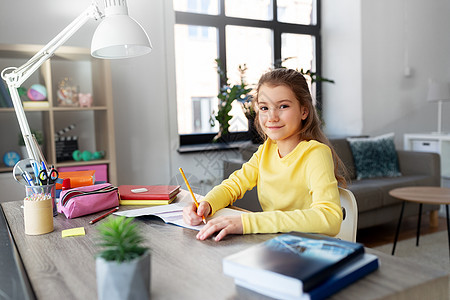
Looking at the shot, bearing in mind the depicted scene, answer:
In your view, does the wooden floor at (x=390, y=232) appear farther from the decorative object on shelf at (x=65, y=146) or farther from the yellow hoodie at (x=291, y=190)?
the decorative object on shelf at (x=65, y=146)

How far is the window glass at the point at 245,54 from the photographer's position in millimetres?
3848

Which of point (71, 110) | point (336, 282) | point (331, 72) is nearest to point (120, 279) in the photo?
point (336, 282)

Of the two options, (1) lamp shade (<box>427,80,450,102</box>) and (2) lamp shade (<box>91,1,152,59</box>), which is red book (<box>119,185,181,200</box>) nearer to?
(2) lamp shade (<box>91,1,152,59</box>)

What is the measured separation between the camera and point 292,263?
2.11ft

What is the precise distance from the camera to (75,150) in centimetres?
280

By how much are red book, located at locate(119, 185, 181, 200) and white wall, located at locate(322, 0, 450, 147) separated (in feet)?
10.2

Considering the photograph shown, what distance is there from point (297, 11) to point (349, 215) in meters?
3.43

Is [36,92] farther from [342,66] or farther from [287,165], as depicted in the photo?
[342,66]

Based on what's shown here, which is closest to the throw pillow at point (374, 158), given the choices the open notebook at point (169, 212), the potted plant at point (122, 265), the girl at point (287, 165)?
the girl at point (287, 165)

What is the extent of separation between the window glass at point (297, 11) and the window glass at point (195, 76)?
81cm

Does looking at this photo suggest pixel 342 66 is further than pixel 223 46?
Yes

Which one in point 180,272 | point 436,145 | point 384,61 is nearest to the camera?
point 180,272

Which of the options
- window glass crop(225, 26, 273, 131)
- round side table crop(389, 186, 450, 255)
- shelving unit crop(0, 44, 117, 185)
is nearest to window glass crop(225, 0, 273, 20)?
window glass crop(225, 26, 273, 131)

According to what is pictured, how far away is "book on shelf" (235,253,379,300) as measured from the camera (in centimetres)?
60
